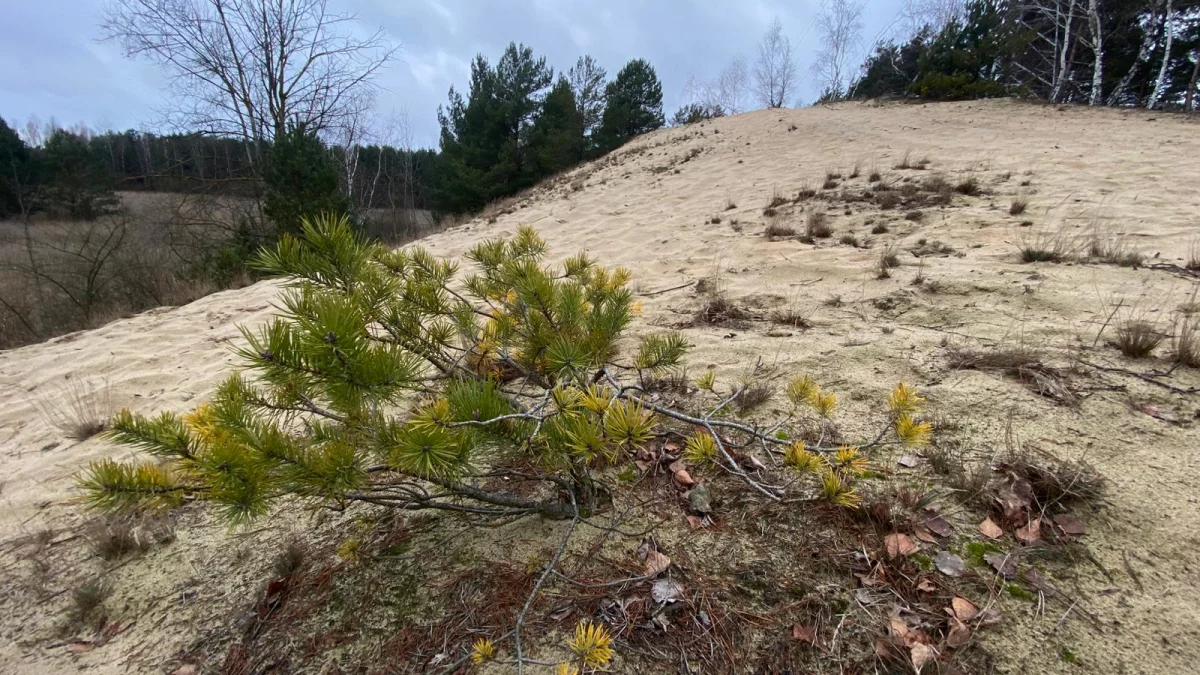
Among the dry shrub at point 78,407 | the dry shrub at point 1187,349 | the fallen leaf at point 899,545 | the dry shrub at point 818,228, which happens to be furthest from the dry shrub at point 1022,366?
the dry shrub at point 78,407

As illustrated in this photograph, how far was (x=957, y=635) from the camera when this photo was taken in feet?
3.58

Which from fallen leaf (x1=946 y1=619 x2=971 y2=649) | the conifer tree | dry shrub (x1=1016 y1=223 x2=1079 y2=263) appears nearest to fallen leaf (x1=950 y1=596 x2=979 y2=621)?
fallen leaf (x1=946 y1=619 x2=971 y2=649)

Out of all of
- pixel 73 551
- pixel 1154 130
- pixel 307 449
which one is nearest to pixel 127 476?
pixel 307 449

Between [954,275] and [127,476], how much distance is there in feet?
14.6

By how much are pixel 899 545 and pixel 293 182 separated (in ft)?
36.6

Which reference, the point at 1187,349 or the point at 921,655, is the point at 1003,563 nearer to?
the point at 921,655

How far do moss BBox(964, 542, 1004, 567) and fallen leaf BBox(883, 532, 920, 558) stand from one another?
0.40 ft

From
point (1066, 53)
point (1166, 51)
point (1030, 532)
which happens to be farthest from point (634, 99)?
point (1030, 532)

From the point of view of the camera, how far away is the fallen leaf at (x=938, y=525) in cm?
136

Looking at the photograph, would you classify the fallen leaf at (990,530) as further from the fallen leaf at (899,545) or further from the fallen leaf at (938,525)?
the fallen leaf at (899,545)

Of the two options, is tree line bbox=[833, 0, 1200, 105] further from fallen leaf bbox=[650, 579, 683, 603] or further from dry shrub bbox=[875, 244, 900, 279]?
fallen leaf bbox=[650, 579, 683, 603]

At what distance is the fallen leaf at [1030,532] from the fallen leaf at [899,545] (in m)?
0.28

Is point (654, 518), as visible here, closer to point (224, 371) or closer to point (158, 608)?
point (158, 608)

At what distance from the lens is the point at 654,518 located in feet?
5.16
